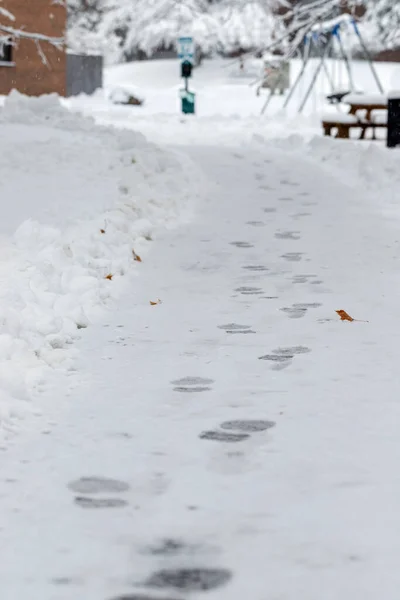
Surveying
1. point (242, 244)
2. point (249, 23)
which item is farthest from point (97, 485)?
point (249, 23)

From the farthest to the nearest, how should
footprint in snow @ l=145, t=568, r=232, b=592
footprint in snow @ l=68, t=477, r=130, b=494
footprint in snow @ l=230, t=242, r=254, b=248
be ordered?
footprint in snow @ l=230, t=242, r=254, b=248 < footprint in snow @ l=68, t=477, r=130, b=494 < footprint in snow @ l=145, t=568, r=232, b=592

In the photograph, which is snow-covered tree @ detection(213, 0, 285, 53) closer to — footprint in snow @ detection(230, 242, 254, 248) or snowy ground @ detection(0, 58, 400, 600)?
footprint in snow @ detection(230, 242, 254, 248)

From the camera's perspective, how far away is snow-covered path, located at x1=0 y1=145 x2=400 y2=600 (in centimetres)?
255

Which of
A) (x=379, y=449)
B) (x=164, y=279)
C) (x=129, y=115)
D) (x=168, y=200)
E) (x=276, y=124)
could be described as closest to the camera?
(x=379, y=449)

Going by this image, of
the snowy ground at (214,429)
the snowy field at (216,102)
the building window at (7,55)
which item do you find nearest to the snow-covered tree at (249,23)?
the snowy field at (216,102)

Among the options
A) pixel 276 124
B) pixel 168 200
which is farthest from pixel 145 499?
pixel 276 124

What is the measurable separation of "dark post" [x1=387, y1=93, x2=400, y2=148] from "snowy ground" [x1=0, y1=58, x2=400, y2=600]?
7.25 metres

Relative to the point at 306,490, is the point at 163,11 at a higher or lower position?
higher

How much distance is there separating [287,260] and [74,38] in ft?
119

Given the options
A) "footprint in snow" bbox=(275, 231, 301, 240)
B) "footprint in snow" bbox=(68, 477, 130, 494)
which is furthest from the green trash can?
"footprint in snow" bbox=(68, 477, 130, 494)

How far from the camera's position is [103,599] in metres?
2.41

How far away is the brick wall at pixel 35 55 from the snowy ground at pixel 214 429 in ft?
63.2

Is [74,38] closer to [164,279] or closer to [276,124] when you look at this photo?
[276,124]

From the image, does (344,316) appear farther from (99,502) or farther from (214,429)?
(99,502)
